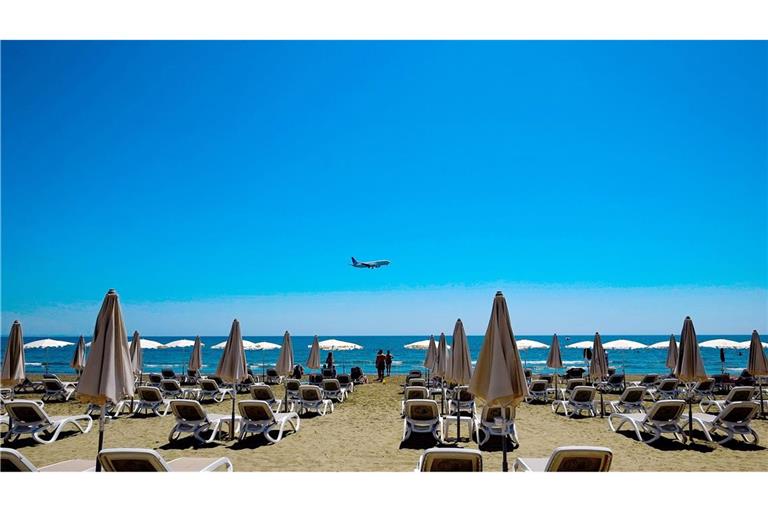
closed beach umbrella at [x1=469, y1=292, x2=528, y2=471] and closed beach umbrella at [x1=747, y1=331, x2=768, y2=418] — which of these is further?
closed beach umbrella at [x1=747, y1=331, x2=768, y2=418]

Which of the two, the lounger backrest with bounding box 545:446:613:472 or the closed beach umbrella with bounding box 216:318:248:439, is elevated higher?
the closed beach umbrella with bounding box 216:318:248:439

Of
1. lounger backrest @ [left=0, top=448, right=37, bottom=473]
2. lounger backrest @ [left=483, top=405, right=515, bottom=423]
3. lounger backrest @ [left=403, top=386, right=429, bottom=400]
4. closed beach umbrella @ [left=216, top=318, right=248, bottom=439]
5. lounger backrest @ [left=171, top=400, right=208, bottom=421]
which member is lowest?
lounger backrest @ [left=403, top=386, right=429, bottom=400]

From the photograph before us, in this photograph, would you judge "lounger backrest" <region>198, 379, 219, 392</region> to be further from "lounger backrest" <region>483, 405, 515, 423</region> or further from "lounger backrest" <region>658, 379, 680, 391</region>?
"lounger backrest" <region>658, 379, 680, 391</region>

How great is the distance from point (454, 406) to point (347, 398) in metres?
4.92

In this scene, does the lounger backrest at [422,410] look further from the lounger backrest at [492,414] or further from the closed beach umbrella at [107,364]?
the closed beach umbrella at [107,364]

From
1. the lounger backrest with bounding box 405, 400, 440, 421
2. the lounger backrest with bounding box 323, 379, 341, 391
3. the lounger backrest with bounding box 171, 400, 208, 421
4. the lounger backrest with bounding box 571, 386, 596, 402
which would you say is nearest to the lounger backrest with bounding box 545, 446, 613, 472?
the lounger backrest with bounding box 405, 400, 440, 421

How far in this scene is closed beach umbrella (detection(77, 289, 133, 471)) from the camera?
17.0 ft

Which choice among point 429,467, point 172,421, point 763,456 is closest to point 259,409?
point 172,421

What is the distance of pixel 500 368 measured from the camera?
209 inches

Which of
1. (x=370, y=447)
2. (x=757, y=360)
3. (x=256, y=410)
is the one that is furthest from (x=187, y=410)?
(x=757, y=360)

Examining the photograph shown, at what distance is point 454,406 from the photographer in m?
12.0

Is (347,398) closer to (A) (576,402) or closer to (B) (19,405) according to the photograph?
(A) (576,402)

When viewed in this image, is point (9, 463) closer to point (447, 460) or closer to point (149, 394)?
point (447, 460)

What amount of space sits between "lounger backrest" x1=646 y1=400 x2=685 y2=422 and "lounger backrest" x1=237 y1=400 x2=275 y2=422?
6747 millimetres
